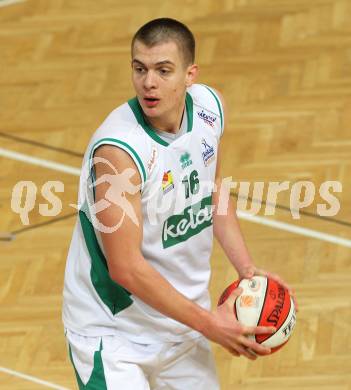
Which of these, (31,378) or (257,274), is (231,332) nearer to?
(257,274)

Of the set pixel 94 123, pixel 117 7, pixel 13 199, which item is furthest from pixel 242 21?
pixel 13 199

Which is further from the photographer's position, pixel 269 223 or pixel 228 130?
pixel 228 130

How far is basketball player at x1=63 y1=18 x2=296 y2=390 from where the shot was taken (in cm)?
409

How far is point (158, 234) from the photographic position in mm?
4312

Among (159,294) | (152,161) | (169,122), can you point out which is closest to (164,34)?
(169,122)

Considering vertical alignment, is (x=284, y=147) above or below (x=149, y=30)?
below

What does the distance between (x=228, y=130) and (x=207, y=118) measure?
350 centimetres

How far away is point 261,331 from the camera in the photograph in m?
4.28

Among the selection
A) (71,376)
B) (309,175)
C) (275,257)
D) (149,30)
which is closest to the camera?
(149,30)

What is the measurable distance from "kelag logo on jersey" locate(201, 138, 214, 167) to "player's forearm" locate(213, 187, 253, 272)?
232mm

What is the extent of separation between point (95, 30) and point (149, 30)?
5.64 m

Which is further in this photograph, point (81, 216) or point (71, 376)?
point (71, 376)

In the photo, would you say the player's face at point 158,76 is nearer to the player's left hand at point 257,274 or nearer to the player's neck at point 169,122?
the player's neck at point 169,122

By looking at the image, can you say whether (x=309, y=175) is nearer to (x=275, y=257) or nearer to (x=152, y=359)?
(x=275, y=257)
